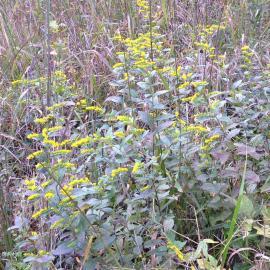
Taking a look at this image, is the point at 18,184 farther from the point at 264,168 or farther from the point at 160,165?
the point at 264,168

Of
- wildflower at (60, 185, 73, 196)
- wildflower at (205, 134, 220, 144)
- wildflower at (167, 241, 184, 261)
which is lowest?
wildflower at (167, 241, 184, 261)

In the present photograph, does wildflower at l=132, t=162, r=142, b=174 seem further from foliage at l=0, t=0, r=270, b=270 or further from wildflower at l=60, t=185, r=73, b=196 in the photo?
wildflower at l=60, t=185, r=73, b=196

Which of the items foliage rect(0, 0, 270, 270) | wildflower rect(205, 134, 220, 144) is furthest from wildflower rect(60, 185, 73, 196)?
wildflower rect(205, 134, 220, 144)

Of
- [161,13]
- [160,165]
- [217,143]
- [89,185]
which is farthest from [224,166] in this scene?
[161,13]

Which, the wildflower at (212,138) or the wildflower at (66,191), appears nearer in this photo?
the wildflower at (66,191)

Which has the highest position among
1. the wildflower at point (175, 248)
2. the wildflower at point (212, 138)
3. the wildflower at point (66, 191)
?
the wildflower at point (66, 191)

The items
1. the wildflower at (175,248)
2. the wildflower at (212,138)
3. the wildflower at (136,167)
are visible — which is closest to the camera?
the wildflower at (175,248)

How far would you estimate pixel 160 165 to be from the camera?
178cm

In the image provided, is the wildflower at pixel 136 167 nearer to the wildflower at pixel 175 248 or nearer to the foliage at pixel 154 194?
the foliage at pixel 154 194

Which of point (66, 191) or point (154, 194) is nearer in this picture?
point (66, 191)

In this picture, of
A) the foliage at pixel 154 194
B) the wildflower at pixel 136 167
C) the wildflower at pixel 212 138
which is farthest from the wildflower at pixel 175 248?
the wildflower at pixel 212 138

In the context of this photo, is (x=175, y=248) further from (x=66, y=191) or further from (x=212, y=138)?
(x=212, y=138)

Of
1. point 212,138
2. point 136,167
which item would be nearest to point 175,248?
point 136,167

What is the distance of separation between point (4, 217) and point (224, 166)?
0.82m
